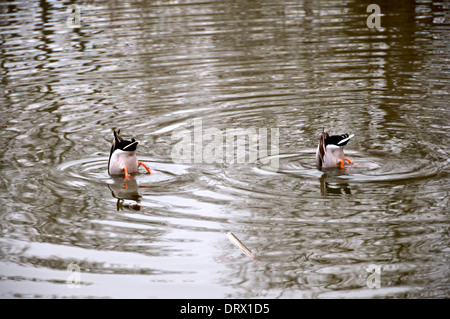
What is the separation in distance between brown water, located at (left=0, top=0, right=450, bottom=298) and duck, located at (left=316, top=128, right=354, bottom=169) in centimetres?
14

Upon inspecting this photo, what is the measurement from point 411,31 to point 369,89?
4.88 m

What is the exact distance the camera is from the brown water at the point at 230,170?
5340 millimetres

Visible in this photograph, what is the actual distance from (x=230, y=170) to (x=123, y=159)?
4.21 feet

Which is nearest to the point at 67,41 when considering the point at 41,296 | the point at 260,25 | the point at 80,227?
the point at 260,25

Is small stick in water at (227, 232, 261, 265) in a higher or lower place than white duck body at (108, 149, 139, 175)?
lower

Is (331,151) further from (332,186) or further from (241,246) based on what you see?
(241,246)

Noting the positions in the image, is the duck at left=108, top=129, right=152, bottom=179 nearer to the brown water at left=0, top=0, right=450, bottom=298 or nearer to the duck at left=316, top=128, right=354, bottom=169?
the brown water at left=0, top=0, right=450, bottom=298

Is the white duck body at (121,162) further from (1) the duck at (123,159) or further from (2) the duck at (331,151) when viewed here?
(2) the duck at (331,151)

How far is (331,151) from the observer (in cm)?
716

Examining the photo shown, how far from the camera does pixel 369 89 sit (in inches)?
419

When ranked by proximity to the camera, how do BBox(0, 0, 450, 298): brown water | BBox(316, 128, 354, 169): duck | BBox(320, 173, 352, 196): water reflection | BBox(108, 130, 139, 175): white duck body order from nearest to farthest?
1. BBox(0, 0, 450, 298): brown water
2. BBox(320, 173, 352, 196): water reflection
3. BBox(316, 128, 354, 169): duck
4. BBox(108, 130, 139, 175): white duck body

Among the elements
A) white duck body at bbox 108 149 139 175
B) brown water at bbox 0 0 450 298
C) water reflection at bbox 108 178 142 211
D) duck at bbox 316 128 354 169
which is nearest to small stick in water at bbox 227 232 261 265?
brown water at bbox 0 0 450 298

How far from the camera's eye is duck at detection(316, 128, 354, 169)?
710cm
